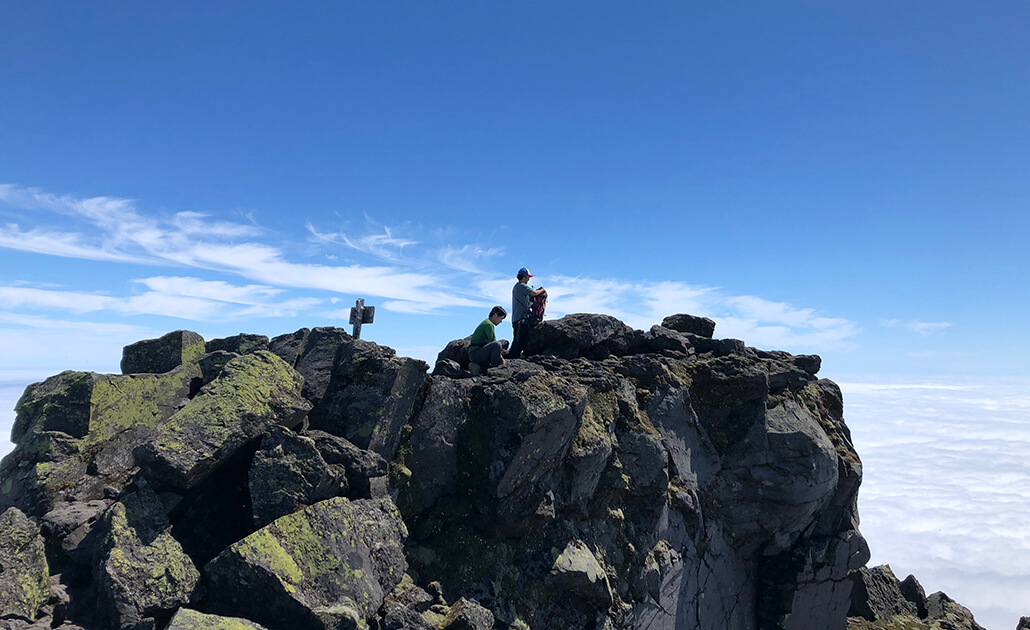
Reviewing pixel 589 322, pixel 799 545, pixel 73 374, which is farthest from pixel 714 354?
pixel 73 374

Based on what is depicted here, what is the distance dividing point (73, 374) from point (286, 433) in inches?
221

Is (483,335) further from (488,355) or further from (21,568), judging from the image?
(21,568)

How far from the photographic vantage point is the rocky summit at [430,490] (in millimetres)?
11328

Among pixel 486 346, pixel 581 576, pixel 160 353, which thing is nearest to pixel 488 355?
pixel 486 346

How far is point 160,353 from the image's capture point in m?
17.1

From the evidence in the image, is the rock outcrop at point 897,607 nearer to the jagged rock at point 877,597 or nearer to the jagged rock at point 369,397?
the jagged rock at point 877,597

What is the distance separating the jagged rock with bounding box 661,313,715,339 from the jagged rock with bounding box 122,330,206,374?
64.4ft

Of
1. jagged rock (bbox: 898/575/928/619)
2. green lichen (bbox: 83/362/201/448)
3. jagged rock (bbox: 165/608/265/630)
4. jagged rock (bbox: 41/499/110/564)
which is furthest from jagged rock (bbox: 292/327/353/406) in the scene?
jagged rock (bbox: 898/575/928/619)

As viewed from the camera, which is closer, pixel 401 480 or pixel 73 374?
pixel 73 374

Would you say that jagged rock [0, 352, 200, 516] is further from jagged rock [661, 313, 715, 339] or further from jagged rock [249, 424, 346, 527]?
jagged rock [661, 313, 715, 339]

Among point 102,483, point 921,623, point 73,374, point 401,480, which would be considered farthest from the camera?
point 921,623

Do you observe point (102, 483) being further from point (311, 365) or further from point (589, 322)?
point (589, 322)

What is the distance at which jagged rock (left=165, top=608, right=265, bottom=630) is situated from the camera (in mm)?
9875

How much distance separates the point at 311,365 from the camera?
16688mm
